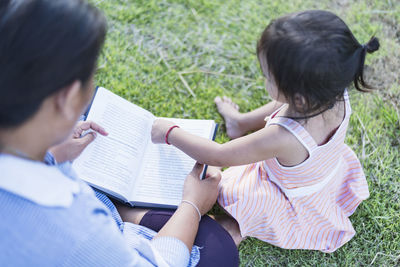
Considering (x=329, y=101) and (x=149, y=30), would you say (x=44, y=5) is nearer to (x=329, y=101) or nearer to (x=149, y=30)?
(x=329, y=101)

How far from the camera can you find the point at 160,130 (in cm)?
142

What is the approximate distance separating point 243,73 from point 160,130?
0.73 m

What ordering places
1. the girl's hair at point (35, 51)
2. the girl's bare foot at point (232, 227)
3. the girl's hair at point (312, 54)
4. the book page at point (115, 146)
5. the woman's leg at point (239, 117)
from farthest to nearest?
the woman's leg at point (239, 117) → the girl's bare foot at point (232, 227) → the book page at point (115, 146) → the girl's hair at point (312, 54) → the girl's hair at point (35, 51)

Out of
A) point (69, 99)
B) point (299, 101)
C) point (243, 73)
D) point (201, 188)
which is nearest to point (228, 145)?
point (201, 188)

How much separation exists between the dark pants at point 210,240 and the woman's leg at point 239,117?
1.67 feet

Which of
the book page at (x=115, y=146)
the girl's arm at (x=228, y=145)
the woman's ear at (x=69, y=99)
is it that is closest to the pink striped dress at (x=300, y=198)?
the girl's arm at (x=228, y=145)

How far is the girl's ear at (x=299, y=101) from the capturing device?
112 cm

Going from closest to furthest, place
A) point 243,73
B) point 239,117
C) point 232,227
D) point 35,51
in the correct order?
point 35,51, point 232,227, point 239,117, point 243,73

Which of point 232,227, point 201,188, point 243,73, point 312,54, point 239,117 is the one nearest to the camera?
point 312,54

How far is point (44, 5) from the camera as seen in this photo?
2.33 ft

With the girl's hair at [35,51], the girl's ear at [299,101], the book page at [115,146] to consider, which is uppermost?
the girl's hair at [35,51]

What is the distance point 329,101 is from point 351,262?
72 cm

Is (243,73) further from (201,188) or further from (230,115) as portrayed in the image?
(201,188)

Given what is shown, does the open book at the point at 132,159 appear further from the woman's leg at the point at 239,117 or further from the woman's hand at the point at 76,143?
the woman's leg at the point at 239,117
